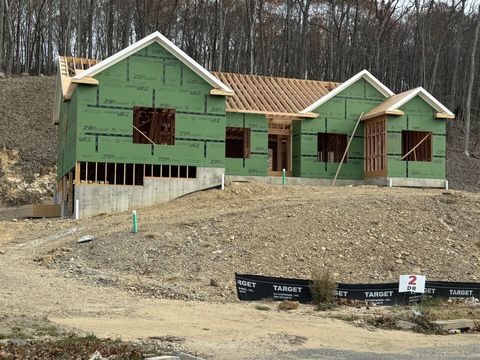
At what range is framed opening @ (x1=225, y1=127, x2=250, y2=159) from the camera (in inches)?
1120

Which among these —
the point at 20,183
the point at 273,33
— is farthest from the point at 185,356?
the point at 273,33

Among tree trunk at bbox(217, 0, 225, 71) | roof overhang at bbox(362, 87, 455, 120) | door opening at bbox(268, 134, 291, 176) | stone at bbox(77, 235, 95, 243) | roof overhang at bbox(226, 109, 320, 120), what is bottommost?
stone at bbox(77, 235, 95, 243)

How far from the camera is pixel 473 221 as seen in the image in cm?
2130

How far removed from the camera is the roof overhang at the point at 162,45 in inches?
968

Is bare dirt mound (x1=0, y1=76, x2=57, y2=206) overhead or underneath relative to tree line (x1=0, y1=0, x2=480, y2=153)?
underneath

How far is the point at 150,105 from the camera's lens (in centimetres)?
2530

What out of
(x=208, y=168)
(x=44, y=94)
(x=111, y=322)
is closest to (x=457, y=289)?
(x=111, y=322)

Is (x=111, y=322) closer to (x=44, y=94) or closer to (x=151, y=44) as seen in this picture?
(x=151, y=44)

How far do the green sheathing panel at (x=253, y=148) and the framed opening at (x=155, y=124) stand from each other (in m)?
2.56

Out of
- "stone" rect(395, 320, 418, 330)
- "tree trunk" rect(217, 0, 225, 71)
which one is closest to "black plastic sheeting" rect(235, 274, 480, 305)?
"stone" rect(395, 320, 418, 330)

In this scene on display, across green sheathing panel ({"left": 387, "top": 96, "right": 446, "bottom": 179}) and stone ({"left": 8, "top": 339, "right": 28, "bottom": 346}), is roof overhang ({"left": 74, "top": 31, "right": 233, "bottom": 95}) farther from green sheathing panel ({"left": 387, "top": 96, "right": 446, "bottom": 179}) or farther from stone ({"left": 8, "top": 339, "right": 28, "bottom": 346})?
stone ({"left": 8, "top": 339, "right": 28, "bottom": 346})

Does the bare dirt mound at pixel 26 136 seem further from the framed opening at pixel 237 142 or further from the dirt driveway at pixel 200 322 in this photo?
the dirt driveway at pixel 200 322

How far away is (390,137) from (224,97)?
7.55 m

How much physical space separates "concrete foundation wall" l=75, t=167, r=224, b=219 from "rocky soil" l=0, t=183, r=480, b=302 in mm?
1037
